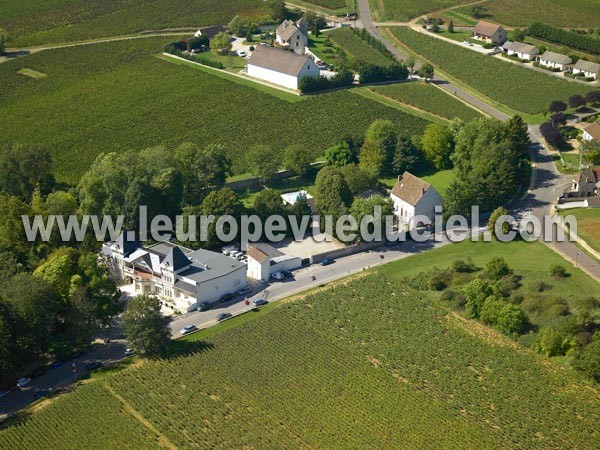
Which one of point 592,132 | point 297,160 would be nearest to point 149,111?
point 297,160

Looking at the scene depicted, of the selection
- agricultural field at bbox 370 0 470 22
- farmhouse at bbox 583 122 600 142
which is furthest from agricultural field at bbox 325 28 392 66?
farmhouse at bbox 583 122 600 142

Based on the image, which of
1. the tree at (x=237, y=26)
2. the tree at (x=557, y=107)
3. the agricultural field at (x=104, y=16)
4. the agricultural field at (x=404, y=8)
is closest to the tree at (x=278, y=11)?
the agricultural field at (x=104, y=16)

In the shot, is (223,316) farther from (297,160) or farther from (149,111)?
(149,111)

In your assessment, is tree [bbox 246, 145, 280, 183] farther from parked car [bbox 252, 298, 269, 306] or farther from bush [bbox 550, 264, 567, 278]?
bush [bbox 550, 264, 567, 278]

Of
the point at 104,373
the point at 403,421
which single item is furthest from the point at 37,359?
the point at 403,421

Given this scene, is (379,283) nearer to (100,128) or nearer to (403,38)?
(100,128)
